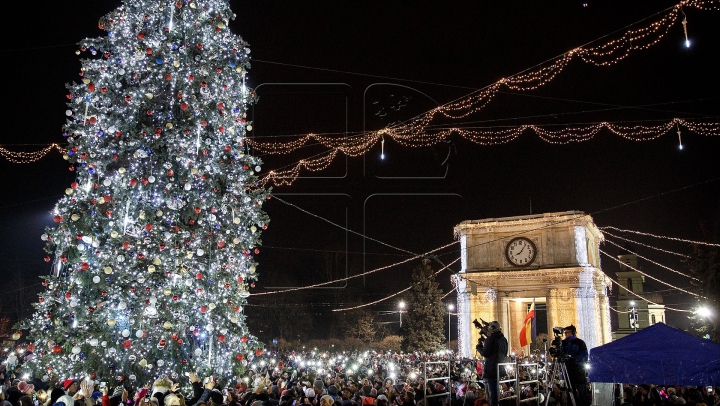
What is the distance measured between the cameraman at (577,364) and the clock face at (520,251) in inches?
955

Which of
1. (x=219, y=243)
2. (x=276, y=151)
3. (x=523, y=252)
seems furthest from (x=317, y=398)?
(x=523, y=252)

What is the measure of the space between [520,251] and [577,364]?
81.4 feet

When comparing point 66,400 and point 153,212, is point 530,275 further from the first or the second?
point 66,400

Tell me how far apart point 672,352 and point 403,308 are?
44.4 m

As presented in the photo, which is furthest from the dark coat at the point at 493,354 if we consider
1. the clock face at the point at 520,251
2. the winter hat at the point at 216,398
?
the clock face at the point at 520,251

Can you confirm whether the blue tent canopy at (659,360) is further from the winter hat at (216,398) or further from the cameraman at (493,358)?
the winter hat at (216,398)

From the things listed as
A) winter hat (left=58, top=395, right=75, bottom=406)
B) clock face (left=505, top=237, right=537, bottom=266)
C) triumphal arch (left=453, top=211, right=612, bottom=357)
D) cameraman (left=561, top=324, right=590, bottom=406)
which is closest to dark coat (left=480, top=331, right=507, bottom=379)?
cameraman (left=561, top=324, right=590, bottom=406)

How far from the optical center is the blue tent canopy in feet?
26.1

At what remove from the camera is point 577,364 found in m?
10.2

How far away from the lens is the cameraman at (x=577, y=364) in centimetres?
1009

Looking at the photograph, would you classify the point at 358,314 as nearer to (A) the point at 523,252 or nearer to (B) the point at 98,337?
(A) the point at 523,252

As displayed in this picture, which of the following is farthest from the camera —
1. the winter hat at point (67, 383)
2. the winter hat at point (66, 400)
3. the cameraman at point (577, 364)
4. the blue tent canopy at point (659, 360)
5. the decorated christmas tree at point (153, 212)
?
the decorated christmas tree at point (153, 212)

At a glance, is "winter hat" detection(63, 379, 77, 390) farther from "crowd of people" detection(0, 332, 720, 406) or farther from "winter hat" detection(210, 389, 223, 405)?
"winter hat" detection(210, 389, 223, 405)

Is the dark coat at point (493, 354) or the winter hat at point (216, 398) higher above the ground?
the dark coat at point (493, 354)
